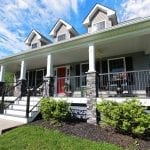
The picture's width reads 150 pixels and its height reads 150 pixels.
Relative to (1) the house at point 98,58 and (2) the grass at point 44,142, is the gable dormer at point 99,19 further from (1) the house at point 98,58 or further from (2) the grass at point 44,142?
(2) the grass at point 44,142

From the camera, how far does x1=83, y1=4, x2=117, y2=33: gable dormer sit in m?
12.4

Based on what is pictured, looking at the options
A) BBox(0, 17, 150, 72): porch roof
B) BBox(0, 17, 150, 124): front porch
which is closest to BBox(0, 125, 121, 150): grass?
BBox(0, 17, 150, 124): front porch

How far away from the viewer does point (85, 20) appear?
13.3m

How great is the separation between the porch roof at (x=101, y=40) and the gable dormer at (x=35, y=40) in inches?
147

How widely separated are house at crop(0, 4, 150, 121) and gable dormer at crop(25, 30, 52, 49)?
0.09 meters

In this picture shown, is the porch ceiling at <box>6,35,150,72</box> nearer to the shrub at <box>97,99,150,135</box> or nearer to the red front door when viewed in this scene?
the red front door

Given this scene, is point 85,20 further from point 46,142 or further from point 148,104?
point 46,142

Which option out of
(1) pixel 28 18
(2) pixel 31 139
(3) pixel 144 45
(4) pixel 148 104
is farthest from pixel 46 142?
(1) pixel 28 18

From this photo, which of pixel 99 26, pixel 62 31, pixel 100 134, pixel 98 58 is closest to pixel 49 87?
pixel 98 58

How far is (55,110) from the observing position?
780 cm

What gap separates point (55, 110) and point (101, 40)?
3984 mm

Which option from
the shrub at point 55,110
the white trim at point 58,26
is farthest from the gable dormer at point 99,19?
the shrub at point 55,110

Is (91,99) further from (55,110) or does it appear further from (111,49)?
(111,49)

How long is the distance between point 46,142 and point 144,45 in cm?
718
